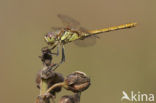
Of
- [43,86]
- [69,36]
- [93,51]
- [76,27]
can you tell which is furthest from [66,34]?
[93,51]

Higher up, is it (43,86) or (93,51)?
(93,51)

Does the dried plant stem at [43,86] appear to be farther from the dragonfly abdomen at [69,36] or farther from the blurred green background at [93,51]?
the blurred green background at [93,51]

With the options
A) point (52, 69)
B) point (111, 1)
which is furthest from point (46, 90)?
point (111, 1)

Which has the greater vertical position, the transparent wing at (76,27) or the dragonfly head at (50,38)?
the transparent wing at (76,27)

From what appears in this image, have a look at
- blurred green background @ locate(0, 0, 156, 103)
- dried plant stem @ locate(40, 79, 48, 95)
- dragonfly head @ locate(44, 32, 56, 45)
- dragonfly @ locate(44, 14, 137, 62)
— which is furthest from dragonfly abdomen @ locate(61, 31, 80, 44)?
blurred green background @ locate(0, 0, 156, 103)

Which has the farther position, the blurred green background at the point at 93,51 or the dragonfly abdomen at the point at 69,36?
the blurred green background at the point at 93,51

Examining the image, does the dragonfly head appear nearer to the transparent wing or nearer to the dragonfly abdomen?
the dragonfly abdomen

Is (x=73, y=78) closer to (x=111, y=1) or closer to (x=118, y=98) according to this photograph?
(x=118, y=98)

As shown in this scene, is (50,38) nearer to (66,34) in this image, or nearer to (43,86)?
(66,34)

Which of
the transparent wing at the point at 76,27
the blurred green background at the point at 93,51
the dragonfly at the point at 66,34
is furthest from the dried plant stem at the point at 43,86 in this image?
the blurred green background at the point at 93,51
